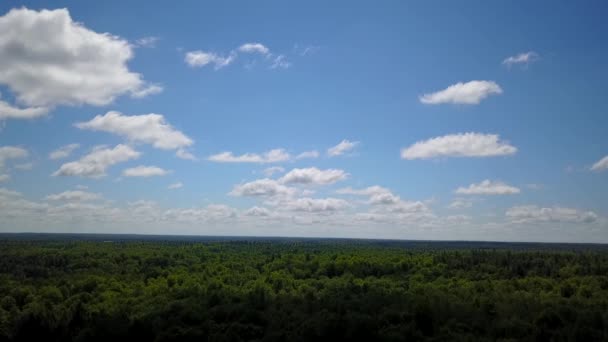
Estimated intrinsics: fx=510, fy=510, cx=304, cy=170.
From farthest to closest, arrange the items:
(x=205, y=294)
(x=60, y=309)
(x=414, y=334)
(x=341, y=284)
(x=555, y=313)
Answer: (x=341, y=284), (x=205, y=294), (x=60, y=309), (x=555, y=313), (x=414, y=334)

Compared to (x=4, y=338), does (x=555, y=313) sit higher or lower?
higher

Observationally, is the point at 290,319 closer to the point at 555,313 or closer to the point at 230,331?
the point at 230,331

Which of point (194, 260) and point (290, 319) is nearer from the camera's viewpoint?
point (290, 319)

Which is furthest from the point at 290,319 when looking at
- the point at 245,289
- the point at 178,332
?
the point at 245,289

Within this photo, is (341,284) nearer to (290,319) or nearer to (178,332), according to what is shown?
(290,319)

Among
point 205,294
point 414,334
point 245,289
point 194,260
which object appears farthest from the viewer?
point 194,260

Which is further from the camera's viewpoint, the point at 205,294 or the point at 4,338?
the point at 205,294

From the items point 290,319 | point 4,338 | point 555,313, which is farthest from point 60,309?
point 555,313

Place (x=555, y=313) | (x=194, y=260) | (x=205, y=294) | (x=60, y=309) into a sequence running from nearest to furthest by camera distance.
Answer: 1. (x=555, y=313)
2. (x=60, y=309)
3. (x=205, y=294)
4. (x=194, y=260)

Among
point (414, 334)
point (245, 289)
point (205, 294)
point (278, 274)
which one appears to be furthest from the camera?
point (278, 274)
